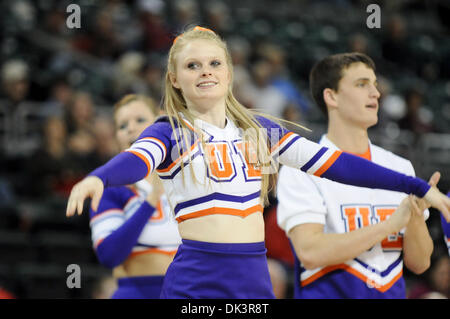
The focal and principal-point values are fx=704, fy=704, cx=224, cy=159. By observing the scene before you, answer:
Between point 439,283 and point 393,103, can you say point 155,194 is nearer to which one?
point 439,283

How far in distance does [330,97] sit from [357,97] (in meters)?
0.17

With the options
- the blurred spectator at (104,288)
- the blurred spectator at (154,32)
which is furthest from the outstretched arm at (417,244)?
the blurred spectator at (154,32)

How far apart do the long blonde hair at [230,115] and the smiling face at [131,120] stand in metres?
1.06

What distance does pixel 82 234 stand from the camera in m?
6.95

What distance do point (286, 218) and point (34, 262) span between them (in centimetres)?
395

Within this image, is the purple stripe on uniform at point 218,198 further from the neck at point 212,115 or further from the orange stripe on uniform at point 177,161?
the neck at point 212,115

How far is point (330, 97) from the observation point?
3.62 metres

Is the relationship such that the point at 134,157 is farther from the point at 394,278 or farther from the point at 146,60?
the point at 146,60

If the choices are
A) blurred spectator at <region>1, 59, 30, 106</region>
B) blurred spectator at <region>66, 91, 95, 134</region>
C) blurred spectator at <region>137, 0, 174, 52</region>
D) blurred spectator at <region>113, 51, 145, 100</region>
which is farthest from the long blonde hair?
blurred spectator at <region>137, 0, 174, 52</region>

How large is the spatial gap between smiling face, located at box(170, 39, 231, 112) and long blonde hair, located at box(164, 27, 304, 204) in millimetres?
38

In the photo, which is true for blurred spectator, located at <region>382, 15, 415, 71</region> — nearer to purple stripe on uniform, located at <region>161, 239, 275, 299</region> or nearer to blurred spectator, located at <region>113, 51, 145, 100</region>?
blurred spectator, located at <region>113, 51, 145, 100</region>

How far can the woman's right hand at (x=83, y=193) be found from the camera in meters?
2.02

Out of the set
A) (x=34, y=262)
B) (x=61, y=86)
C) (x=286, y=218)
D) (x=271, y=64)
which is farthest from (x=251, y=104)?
(x=286, y=218)

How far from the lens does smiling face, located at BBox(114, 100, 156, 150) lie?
3.88 metres
